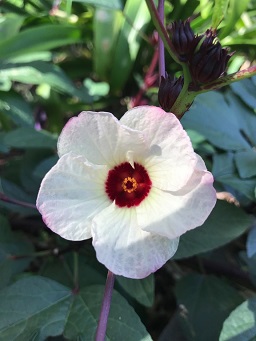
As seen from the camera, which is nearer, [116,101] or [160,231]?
[160,231]

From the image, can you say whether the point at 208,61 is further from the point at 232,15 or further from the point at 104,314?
the point at 232,15

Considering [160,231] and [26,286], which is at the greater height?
[160,231]

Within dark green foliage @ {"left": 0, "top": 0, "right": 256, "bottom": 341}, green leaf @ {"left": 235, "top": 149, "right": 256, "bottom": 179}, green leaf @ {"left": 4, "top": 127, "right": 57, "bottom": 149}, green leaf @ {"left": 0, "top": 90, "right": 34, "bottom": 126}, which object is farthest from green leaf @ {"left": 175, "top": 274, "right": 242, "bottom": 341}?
green leaf @ {"left": 0, "top": 90, "right": 34, "bottom": 126}

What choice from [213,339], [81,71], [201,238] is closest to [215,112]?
[201,238]

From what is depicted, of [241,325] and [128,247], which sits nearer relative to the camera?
[128,247]

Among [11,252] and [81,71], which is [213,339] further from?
[81,71]

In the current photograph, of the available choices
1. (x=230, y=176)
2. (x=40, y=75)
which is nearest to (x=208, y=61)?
(x=230, y=176)

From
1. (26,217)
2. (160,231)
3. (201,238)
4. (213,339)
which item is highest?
(160,231)
